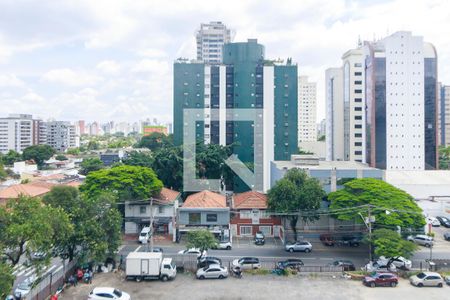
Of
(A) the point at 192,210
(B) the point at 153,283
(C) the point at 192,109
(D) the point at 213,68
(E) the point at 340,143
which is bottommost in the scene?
(B) the point at 153,283

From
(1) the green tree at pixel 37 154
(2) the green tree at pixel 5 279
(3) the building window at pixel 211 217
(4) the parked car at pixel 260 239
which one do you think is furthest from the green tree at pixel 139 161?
(1) the green tree at pixel 37 154

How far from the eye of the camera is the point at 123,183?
30.6 meters

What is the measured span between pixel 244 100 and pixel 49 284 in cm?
3822

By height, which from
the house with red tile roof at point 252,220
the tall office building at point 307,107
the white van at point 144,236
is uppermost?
the tall office building at point 307,107

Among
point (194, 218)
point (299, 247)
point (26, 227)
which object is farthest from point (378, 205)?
point (26, 227)

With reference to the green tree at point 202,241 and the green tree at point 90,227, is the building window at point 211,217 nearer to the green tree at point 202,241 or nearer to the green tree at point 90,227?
the green tree at point 202,241

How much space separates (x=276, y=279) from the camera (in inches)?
845

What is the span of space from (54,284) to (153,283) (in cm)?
486

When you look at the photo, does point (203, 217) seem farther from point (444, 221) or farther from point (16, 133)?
point (16, 133)

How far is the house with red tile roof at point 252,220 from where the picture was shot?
3156 centimetres

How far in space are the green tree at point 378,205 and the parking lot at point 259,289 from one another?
14.7ft

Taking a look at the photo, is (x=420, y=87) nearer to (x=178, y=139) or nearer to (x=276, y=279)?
(x=178, y=139)

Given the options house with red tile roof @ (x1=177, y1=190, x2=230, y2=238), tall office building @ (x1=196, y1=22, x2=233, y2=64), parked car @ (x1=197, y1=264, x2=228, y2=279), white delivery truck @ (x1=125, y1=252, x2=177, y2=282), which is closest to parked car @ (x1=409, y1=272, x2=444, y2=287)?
parked car @ (x1=197, y1=264, x2=228, y2=279)

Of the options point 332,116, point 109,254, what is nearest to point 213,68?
point 332,116
